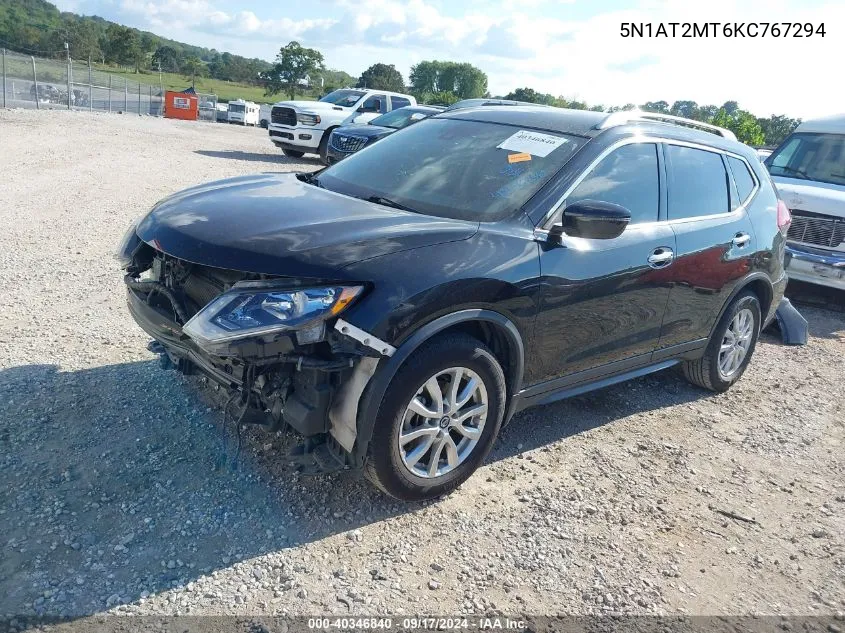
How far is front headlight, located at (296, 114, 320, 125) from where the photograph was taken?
59.2ft

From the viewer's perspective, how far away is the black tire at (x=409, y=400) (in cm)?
315

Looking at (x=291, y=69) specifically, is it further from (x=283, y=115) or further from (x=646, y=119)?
(x=646, y=119)

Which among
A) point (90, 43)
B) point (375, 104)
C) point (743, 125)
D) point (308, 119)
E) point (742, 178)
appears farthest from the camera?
point (90, 43)

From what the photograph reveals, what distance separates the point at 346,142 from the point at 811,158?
28.9ft

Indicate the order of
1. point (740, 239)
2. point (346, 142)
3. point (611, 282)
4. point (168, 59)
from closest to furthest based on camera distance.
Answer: point (611, 282) < point (740, 239) < point (346, 142) < point (168, 59)

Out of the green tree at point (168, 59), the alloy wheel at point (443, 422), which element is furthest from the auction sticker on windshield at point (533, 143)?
the green tree at point (168, 59)

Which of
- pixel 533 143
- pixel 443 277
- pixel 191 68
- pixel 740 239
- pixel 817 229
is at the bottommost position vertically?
pixel 191 68

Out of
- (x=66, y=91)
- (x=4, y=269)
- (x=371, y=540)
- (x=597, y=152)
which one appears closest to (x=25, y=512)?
(x=371, y=540)

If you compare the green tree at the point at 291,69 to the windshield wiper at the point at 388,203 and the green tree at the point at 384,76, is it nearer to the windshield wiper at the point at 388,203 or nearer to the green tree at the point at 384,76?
the green tree at the point at 384,76

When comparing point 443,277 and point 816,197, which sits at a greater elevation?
point 816,197

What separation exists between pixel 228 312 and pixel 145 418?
4.41ft

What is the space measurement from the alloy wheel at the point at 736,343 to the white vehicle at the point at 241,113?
40.9m

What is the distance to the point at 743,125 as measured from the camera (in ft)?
120

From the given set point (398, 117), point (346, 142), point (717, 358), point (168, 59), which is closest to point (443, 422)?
point (717, 358)
